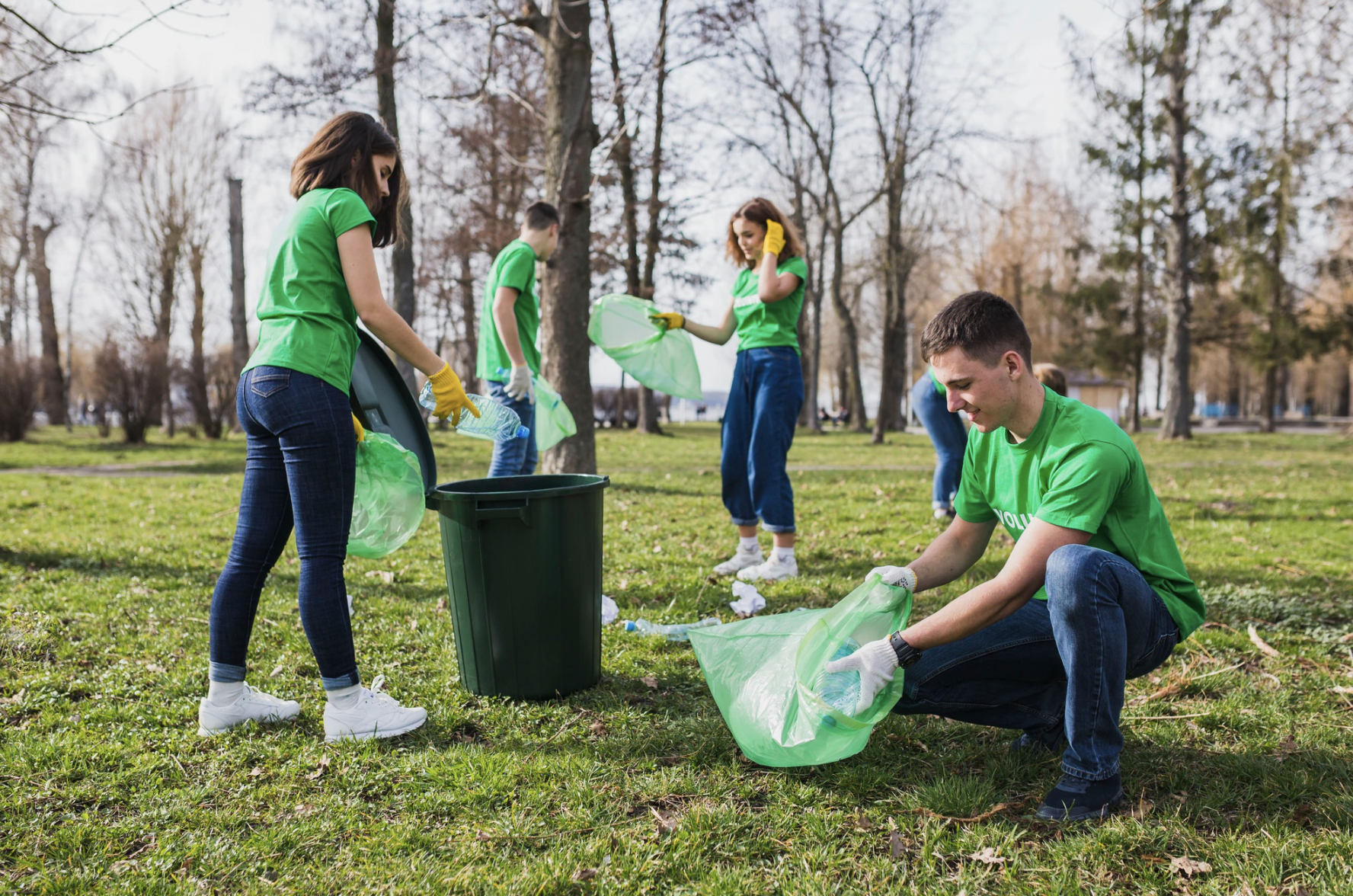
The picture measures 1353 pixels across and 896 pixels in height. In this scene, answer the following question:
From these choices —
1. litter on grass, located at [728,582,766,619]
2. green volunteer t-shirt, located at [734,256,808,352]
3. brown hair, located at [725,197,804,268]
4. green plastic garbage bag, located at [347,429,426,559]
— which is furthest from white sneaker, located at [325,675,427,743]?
brown hair, located at [725,197,804,268]

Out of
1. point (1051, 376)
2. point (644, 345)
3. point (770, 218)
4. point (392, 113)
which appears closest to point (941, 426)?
point (1051, 376)

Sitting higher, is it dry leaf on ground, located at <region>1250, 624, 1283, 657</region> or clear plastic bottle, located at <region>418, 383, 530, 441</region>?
clear plastic bottle, located at <region>418, 383, 530, 441</region>

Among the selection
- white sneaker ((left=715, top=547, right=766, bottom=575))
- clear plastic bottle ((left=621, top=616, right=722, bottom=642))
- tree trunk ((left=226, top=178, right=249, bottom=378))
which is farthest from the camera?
tree trunk ((left=226, top=178, right=249, bottom=378))

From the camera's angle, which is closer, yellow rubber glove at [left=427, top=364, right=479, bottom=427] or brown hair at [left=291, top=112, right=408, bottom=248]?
brown hair at [left=291, top=112, right=408, bottom=248]

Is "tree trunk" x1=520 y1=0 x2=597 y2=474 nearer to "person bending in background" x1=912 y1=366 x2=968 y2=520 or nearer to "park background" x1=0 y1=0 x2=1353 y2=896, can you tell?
"park background" x1=0 y1=0 x2=1353 y2=896

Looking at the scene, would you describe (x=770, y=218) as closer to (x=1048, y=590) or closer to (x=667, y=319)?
(x=667, y=319)

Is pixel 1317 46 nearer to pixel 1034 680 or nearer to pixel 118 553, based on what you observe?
pixel 1034 680

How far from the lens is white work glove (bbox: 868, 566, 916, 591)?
2154 millimetres

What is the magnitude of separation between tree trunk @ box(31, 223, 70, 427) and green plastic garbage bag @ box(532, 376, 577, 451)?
70.1 ft

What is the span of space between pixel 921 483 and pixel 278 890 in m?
7.80

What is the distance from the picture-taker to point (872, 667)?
200 cm

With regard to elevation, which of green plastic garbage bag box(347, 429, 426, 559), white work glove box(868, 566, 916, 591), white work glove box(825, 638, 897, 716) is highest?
green plastic garbage bag box(347, 429, 426, 559)

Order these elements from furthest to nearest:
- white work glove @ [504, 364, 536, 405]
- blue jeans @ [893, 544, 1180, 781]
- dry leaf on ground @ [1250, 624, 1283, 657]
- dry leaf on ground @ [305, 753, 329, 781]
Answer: white work glove @ [504, 364, 536, 405], dry leaf on ground @ [1250, 624, 1283, 657], dry leaf on ground @ [305, 753, 329, 781], blue jeans @ [893, 544, 1180, 781]

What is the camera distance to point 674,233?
18.8 m
